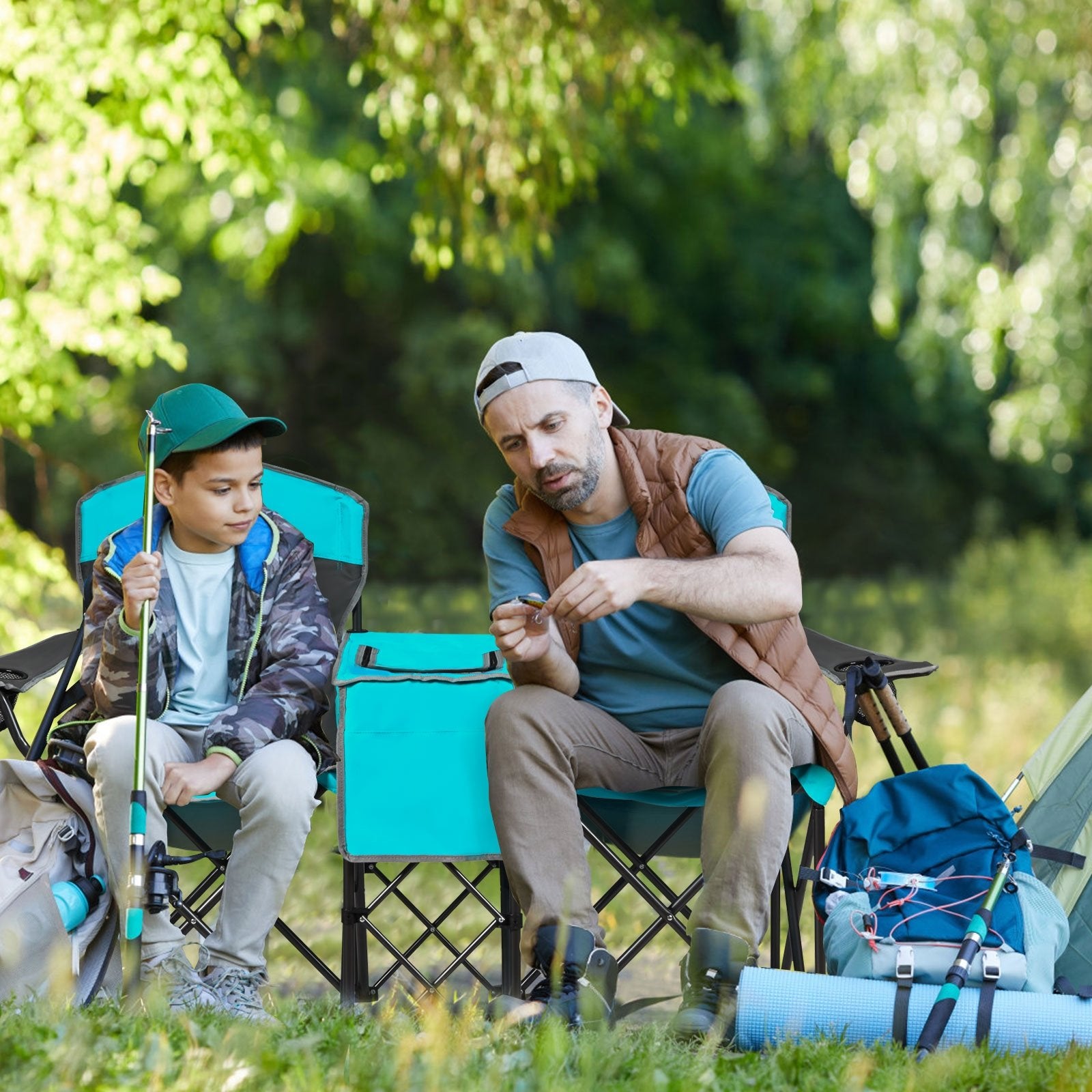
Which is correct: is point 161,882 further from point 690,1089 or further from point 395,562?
point 395,562

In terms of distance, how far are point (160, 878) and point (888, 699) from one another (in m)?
1.29

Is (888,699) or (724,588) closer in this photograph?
(724,588)

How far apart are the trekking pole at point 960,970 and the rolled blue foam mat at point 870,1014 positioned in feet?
0.13

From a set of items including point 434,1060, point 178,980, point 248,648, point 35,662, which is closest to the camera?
point 434,1060

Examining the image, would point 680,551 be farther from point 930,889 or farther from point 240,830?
point 240,830

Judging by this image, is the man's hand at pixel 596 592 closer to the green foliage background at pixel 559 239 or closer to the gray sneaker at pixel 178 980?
the gray sneaker at pixel 178 980

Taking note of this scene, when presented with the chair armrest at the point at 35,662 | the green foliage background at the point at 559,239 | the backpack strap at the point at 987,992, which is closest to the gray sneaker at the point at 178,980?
the chair armrest at the point at 35,662

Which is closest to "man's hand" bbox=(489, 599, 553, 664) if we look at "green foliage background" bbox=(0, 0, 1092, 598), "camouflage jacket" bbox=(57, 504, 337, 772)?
"camouflage jacket" bbox=(57, 504, 337, 772)

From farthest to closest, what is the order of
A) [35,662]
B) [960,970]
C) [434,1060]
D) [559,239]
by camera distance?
[559,239], [35,662], [960,970], [434,1060]

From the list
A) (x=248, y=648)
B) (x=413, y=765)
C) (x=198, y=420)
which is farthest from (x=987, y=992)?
(x=198, y=420)

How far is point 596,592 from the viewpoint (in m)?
2.45

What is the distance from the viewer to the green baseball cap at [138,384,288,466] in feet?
9.07

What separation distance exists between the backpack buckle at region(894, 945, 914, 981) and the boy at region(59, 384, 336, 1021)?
974 millimetres

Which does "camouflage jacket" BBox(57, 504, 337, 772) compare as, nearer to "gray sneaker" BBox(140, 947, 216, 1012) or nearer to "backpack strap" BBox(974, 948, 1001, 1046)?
"gray sneaker" BBox(140, 947, 216, 1012)
